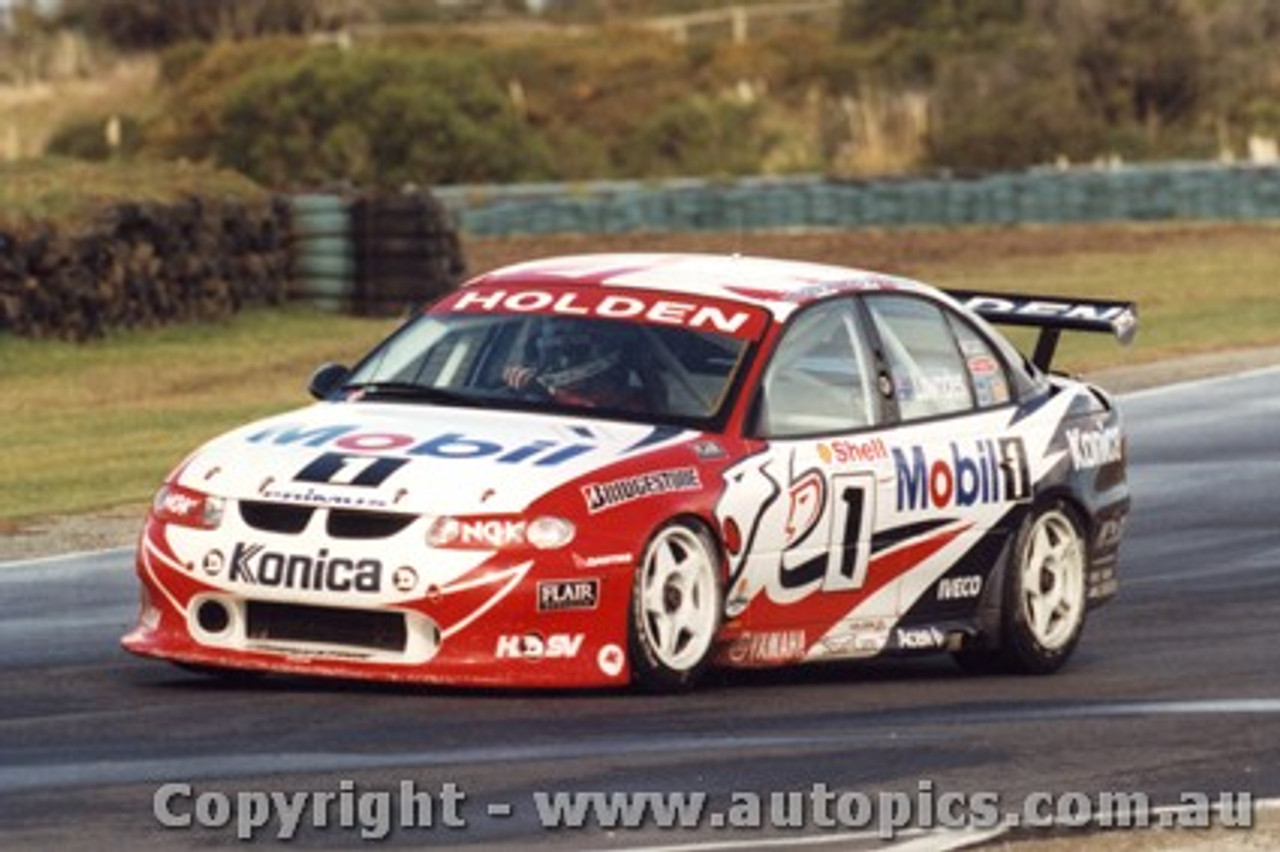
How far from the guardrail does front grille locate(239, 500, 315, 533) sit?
91.5 feet

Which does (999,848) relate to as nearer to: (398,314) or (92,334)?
(92,334)

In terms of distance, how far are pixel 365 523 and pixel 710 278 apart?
2101 millimetres

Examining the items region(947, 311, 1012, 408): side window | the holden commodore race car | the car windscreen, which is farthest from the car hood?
region(947, 311, 1012, 408): side window

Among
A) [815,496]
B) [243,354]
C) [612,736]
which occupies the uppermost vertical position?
[815,496]

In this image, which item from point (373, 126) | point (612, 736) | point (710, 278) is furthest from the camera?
point (373, 126)

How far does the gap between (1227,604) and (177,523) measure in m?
5.07

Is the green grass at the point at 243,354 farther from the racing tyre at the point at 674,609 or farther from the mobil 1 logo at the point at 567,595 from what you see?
the mobil 1 logo at the point at 567,595

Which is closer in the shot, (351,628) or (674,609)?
(351,628)

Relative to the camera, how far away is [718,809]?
9117mm

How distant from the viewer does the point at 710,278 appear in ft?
41.6

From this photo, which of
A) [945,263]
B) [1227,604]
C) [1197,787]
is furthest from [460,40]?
[1197,787]

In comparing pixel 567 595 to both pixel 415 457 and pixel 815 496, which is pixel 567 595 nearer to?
pixel 415 457

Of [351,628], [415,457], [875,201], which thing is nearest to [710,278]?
[415,457]

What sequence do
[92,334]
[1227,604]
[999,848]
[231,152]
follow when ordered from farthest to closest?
[231,152] → [92,334] → [1227,604] → [999,848]
